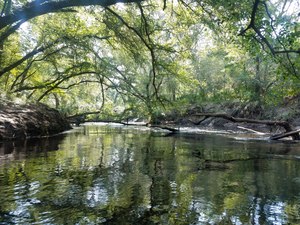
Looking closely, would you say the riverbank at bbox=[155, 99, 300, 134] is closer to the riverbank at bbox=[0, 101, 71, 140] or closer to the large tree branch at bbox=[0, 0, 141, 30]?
the riverbank at bbox=[0, 101, 71, 140]

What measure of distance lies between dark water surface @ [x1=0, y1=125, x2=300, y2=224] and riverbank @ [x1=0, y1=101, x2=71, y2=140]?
16.9ft

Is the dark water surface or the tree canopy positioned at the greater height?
the tree canopy

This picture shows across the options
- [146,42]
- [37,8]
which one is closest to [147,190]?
[37,8]

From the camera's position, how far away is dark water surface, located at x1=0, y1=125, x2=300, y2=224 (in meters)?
3.97

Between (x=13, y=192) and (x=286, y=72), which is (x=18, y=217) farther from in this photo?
(x=286, y=72)

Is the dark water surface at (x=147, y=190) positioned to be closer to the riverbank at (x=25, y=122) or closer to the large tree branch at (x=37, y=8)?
the large tree branch at (x=37, y=8)

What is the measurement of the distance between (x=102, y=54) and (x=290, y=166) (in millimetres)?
16797

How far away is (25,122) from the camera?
1475cm

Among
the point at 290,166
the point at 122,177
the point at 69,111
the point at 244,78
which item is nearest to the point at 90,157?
the point at 122,177

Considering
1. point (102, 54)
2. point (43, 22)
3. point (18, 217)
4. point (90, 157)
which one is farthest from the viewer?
point (102, 54)

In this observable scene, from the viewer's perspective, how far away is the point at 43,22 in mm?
17719

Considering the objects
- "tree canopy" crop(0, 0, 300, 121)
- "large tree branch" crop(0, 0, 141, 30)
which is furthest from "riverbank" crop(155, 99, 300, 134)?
"large tree branch" crop(0, 0, 141, 30)

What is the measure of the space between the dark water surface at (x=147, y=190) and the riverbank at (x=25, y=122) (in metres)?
5.14

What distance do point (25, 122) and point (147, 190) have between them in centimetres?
1130
